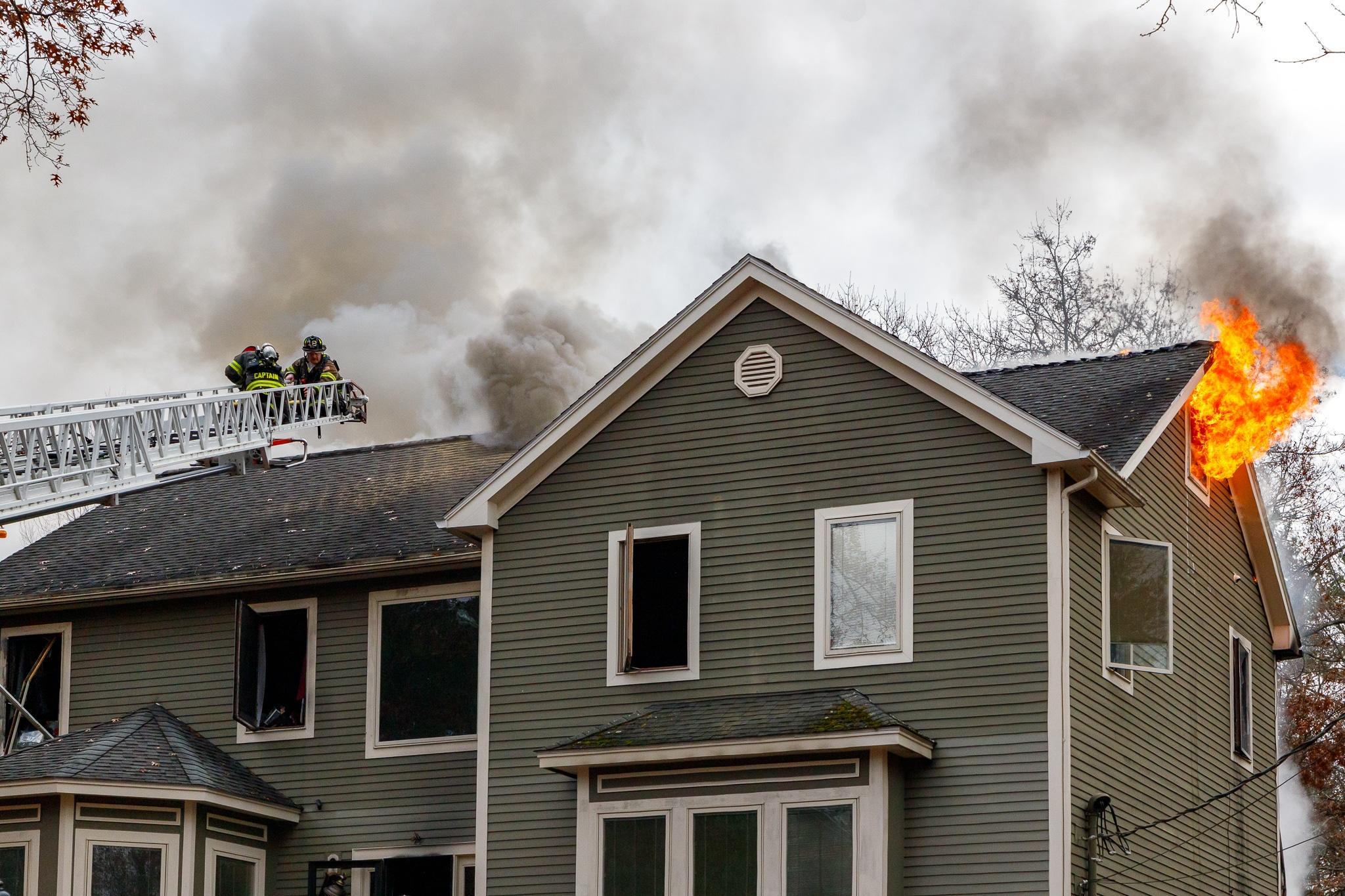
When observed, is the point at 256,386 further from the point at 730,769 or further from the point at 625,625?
the point at 730,769

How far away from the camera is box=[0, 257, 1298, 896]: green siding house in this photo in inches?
648

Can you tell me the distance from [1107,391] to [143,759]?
11113 mm

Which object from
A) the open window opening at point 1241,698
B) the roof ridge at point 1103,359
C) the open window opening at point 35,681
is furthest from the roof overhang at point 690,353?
the open window opening at point 35,681

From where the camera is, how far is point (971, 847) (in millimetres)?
16188

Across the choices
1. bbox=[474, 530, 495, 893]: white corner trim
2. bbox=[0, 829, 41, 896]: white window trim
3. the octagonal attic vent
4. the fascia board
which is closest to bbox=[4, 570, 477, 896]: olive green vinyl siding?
bbox=[474, 530, 495, 893]: white corner trim

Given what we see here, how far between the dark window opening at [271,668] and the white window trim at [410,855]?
1.83 metres

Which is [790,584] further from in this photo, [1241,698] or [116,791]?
[116,791]

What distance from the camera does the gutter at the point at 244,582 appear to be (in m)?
20.5

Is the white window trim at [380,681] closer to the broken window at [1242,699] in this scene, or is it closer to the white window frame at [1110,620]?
the white window frame at [1110,620]

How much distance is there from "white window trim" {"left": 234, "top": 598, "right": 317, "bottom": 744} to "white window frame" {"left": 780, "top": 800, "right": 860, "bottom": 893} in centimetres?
688

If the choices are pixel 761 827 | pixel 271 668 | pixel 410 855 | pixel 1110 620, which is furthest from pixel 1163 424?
pixel 271 668

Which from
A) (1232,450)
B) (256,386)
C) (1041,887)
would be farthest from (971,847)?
(256,386)

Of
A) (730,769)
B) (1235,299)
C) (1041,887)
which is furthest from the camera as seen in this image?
(1235,299)

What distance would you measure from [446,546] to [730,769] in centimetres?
531
